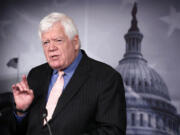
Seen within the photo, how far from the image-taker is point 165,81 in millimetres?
3979

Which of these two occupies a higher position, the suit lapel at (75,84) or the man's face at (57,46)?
the man's face at (57,46)

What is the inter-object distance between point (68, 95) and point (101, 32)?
9.14 ft

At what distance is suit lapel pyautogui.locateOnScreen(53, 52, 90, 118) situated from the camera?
1.46 m

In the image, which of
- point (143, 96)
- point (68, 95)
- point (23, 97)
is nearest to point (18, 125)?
point (23, 97)

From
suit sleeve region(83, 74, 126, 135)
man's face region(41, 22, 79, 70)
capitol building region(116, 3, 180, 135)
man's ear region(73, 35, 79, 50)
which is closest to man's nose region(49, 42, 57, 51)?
man's face region(41, 22, 79, 70)

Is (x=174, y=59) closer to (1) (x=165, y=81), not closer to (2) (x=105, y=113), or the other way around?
(1) (x=165, y=81)

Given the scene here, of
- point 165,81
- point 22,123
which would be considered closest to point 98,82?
point 22,123

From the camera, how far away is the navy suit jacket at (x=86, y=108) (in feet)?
4.66

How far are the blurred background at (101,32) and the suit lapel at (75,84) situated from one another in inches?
98.9

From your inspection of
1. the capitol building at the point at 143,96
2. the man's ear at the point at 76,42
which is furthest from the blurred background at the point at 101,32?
the man's ear at the point at 76,42

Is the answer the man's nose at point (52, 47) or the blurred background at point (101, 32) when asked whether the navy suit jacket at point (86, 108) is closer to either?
the man's nose at point (52, 47)

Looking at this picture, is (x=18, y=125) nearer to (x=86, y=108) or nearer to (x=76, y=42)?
(x=86, y=108)

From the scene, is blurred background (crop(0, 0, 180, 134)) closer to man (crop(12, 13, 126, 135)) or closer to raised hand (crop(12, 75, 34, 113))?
man (crop(12, 13, 126, 135))

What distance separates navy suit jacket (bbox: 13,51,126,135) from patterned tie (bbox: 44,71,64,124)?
0.03 meters
